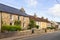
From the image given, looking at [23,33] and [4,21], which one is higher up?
[4,21]

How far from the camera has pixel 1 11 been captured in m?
47.4

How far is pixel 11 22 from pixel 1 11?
679cm

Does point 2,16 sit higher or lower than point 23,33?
higher

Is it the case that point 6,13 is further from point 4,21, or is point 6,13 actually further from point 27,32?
point 27,32

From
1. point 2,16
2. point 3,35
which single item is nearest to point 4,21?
point 2,16

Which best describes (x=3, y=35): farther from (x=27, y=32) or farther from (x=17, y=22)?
(x=17, y=22)

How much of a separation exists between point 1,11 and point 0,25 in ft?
12.6

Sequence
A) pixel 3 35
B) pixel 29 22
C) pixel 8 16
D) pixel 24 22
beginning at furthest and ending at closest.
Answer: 1. pixel 29 22
2. pixel 24 22
3. pixel 8 16
4. pixel 3 35

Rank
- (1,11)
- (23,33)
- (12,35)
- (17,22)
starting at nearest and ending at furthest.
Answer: (12,35) → (23,33) → (1,11) → (17,22)

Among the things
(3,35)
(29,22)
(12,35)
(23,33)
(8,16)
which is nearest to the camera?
(3,35)

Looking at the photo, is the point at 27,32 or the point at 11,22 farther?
the point at 11,22

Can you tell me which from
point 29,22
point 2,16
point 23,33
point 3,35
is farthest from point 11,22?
point 3,35

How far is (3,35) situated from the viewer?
32844 mm

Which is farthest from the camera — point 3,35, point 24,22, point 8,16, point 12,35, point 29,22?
point 29,22
